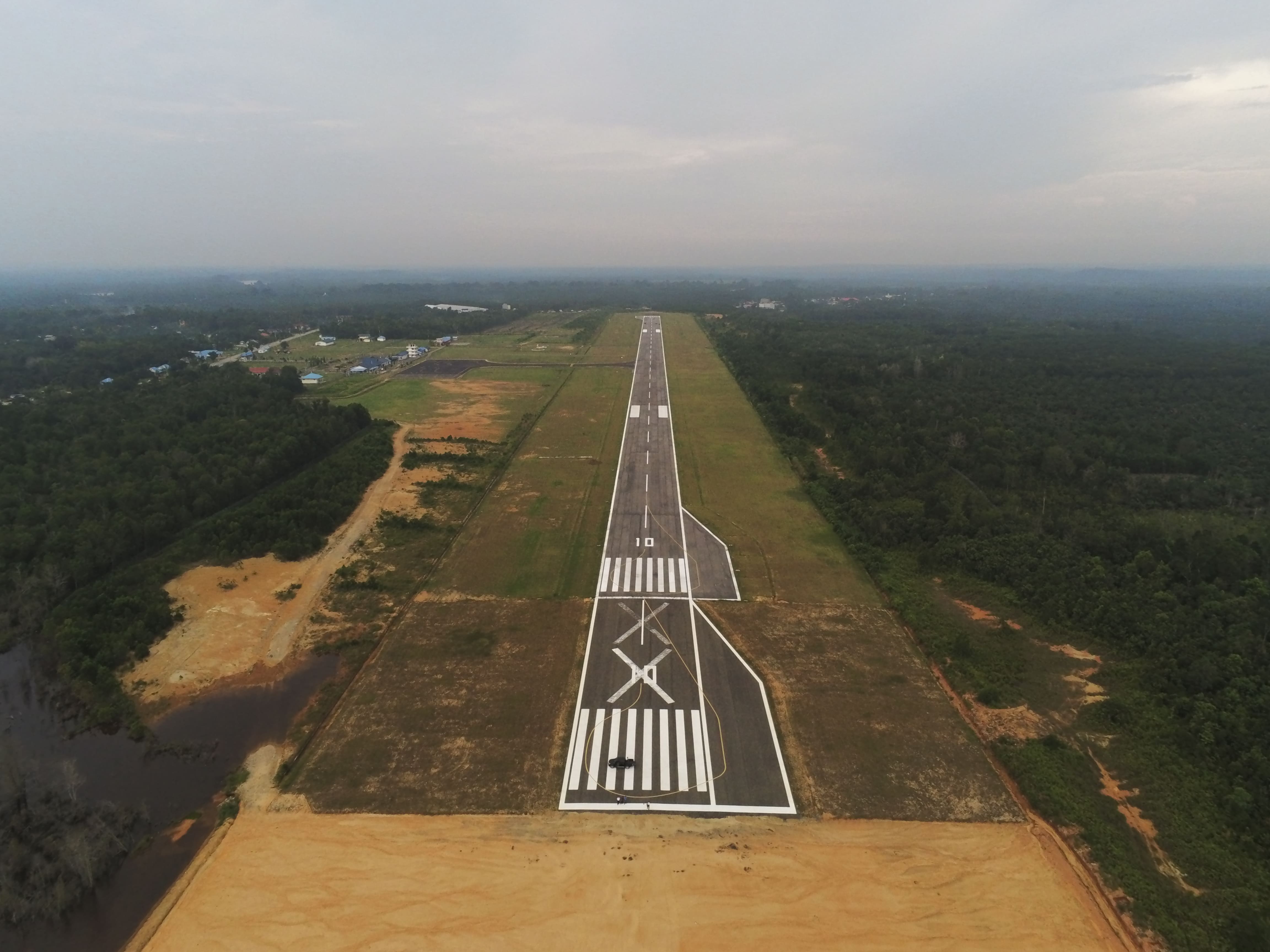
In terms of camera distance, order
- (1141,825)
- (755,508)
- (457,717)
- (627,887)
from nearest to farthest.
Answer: (627,887), (1141,825), (457,717), (755,508)

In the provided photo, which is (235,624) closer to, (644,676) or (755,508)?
(644,676)

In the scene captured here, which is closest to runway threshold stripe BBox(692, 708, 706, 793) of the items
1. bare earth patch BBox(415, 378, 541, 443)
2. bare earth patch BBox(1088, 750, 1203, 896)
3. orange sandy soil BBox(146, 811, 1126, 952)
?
orange sandy soil BBox(146, 811, 1126, 952)

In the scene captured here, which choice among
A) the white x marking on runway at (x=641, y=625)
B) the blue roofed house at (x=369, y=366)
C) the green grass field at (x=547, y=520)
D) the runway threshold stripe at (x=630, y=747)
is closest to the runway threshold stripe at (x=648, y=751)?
the runway threshold stripe at (x=630, y=747)

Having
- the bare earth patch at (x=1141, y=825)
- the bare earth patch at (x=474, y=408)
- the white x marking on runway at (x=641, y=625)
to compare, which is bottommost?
the bare earth patch at (x=1141, y=825)

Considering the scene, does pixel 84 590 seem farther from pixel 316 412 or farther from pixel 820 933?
pixel 820 933

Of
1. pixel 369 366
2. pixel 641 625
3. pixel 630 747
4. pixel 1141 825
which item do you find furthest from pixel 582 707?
pixel 369 366

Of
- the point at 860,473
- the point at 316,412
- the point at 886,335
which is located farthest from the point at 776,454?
the point at 886,335

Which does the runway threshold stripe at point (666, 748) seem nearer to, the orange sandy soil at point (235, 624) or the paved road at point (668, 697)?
the paved road at point (668, 697)
